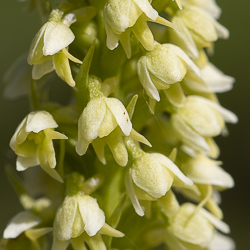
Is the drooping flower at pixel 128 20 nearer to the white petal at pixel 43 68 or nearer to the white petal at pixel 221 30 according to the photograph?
the white petal at pixel 43 68

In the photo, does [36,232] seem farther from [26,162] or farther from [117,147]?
[117,147]

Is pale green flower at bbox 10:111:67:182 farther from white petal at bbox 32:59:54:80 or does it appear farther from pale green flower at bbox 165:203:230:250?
pale green flower at bbox 165:203:230:250

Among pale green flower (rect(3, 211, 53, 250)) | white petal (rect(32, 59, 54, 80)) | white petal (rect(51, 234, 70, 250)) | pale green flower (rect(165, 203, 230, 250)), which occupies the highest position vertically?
white petal (rect(32, 59, 54, 80))

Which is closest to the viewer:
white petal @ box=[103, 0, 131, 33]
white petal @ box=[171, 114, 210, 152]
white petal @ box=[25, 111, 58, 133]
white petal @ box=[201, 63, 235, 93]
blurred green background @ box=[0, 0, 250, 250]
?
white petal @ box=[103, 0, 131, 33]

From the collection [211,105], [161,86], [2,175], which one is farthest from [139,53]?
[2,175]

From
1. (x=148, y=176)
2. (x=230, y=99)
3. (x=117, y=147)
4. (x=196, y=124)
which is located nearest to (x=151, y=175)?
(x=148, y=176)

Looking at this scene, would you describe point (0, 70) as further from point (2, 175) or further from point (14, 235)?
point (14, 235)

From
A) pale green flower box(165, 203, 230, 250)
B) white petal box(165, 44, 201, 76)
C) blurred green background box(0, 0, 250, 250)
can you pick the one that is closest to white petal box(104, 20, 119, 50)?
white petal box(165, 44, 201, 76)

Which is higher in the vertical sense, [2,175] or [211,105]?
[211,105]

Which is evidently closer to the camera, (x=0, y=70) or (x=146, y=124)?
(x=146, y=124)
